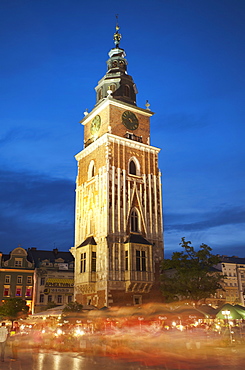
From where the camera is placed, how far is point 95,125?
55.6 metres

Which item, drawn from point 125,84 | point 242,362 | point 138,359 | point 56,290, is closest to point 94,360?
point 138,359

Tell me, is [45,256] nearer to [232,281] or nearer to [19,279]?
[19,279]

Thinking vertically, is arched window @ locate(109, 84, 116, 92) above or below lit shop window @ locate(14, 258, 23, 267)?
above

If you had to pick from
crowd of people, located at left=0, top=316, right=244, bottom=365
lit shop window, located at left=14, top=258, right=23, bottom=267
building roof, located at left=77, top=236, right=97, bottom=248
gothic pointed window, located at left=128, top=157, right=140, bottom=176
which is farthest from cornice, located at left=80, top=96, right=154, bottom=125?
lit shop window, located at left=14, top=258, right=23, bottom=267

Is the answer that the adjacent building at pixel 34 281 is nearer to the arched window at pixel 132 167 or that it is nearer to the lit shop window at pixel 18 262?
the lit shop window at pixel 18 262

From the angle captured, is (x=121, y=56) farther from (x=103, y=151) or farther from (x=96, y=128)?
(x=103, y=151)

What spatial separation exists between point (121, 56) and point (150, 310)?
41.1 metres

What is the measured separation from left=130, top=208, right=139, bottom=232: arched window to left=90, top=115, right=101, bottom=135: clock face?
13.3 metres

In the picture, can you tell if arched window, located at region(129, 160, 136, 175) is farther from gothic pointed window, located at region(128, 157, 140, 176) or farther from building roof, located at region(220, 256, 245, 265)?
building roof, located at region(220, 256, 245, 265)

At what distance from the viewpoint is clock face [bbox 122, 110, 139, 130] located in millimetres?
54166

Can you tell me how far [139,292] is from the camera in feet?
154

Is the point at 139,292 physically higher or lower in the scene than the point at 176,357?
higher

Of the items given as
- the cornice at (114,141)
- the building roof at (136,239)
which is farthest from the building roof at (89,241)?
the cornice at (114,141)

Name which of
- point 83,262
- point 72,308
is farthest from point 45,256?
point 72,308
